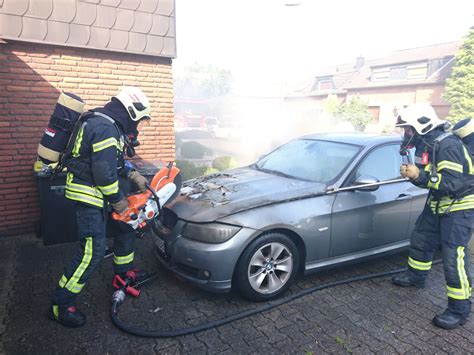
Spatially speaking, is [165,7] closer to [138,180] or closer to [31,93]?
[31,93]

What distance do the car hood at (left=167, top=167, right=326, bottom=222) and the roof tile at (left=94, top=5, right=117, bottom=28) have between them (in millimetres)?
2883

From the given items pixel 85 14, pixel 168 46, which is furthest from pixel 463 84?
pixel 85 14

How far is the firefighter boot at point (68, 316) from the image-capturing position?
114 inches

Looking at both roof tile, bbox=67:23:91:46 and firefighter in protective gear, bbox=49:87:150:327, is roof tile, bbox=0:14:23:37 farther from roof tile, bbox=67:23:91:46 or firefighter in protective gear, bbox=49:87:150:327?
firefighter in protective gear, bbox=49:87:150:327

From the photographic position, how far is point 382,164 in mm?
4027

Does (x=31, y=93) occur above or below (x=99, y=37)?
below

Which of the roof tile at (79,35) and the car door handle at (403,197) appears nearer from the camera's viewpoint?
the car door handle at (403,197)

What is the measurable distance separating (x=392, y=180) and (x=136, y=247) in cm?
335

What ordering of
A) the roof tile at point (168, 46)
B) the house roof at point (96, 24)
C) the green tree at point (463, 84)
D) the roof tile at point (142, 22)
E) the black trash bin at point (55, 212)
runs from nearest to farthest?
the black trash bin at point (55, 212)
the house roof at point (96, 24)
the roof tile at point (142, 22)
the roof tile at point (168, 46)
the green tree at point (463, 84)

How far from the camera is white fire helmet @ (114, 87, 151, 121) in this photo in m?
3.03

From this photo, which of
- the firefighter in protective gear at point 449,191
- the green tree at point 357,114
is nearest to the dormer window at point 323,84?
the green tree at point 357,114

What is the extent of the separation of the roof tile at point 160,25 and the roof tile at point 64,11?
112 centimetres

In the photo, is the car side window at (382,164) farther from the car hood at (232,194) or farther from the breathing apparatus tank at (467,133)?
the breathing apparatus tank at (467,133)

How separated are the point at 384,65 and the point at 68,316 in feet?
97.1
